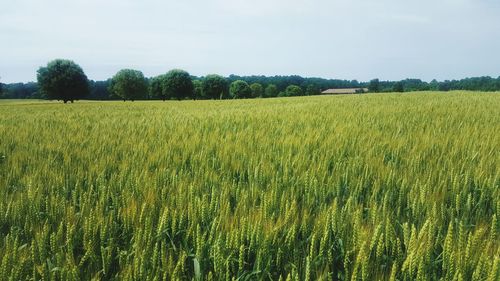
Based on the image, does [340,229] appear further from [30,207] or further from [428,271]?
[30,207]

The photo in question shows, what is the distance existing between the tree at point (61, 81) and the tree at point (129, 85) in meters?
12.5

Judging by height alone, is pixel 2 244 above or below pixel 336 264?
above

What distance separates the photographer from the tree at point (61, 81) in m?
49.3

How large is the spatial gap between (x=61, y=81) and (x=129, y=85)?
15.4 meters

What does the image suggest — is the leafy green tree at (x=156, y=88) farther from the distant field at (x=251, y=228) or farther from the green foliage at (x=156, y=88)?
the distant field at (x=251, y=228)

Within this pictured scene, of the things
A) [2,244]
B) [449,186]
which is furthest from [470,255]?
[2,244]

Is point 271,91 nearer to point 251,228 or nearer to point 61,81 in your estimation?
point 61,81

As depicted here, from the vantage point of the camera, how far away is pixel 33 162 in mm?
3107

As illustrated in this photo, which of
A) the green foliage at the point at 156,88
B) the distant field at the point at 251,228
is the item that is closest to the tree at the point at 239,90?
the green foliage at the point at 156,88

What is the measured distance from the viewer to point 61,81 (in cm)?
4944

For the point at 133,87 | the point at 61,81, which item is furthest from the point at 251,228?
the point at 133,87

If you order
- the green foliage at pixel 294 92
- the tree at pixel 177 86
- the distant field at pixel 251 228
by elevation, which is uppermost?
the tree at pixel 177 86

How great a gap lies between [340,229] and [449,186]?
1.19 metres

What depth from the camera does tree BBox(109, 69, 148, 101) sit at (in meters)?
63.8
